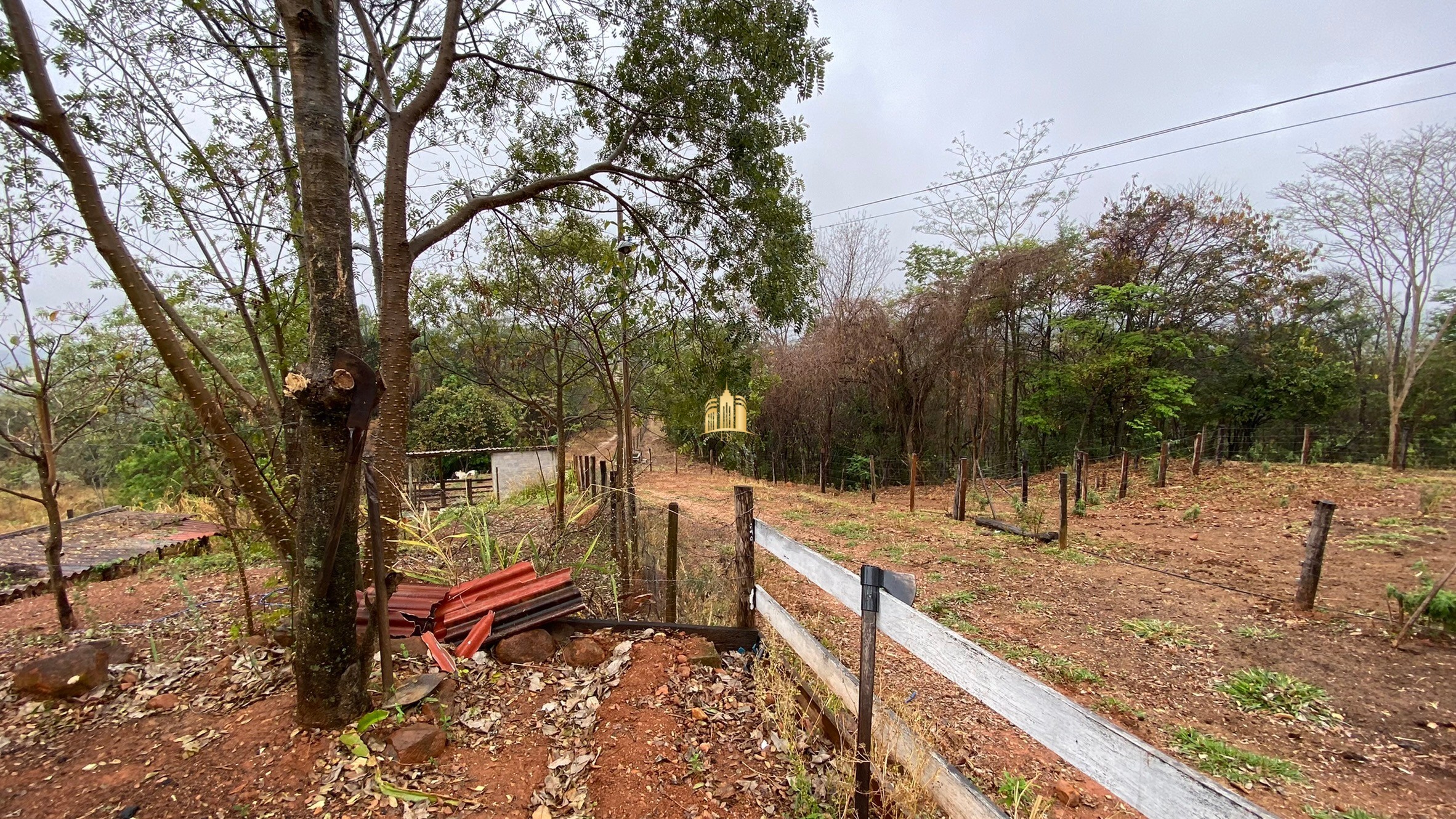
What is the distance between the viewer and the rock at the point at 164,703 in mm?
2432

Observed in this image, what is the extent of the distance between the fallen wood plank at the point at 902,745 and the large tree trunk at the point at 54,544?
4.33m

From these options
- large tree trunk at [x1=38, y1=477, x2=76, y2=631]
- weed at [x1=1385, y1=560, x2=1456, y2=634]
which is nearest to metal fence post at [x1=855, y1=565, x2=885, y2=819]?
large tree trunk at [x1=38, y1=477, x2=76, y2=631]

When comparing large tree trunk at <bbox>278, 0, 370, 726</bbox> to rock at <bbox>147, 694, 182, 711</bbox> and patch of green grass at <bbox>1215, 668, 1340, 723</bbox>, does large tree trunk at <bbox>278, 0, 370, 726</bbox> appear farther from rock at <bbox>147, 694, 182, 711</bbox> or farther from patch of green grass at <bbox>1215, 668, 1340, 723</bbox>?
patch of green grass at <bbox>1215, 668, 1340, 723</bbox>

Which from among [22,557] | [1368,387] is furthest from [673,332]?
[1368,387]

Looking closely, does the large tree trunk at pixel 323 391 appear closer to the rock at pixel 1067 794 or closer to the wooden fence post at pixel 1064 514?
Result: the rock at pixel 1067 794

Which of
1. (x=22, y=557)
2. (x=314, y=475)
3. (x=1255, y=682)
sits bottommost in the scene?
(x=1255, y=682)

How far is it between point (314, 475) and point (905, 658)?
400 centimetres

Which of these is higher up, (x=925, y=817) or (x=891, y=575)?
(x=891, y=575)

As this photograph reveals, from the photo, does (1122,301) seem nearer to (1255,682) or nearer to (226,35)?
(1255,682)

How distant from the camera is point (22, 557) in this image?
19.4 feet

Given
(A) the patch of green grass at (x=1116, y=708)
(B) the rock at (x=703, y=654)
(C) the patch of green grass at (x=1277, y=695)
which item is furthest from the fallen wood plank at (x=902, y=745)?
(C) the patch of green grass at (x=1277, y=695)

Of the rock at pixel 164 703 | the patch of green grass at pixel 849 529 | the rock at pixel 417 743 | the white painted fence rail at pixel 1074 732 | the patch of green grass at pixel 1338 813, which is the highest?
the white painted fence rail at pixel 1074 732

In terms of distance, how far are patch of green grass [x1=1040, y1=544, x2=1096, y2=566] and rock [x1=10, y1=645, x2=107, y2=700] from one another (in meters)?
8.47

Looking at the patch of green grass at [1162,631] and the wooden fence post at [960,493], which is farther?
the wooden fence post at [960,493]
